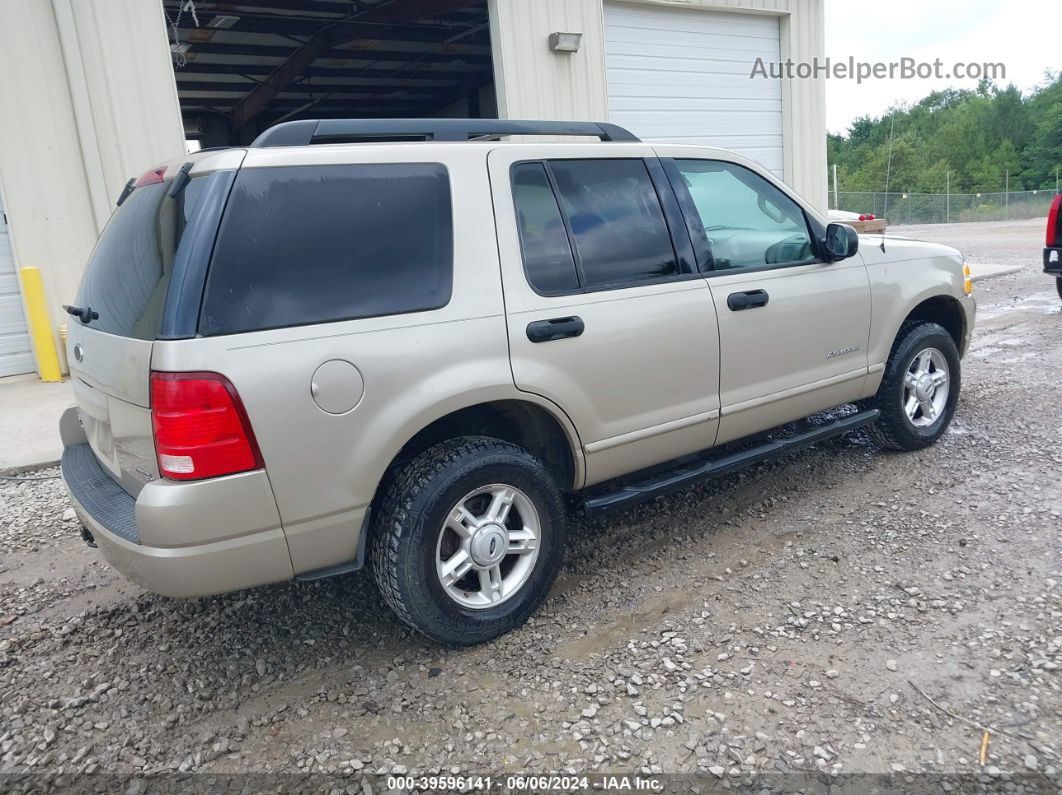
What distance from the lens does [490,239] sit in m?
3.18

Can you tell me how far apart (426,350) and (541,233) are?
779 mm

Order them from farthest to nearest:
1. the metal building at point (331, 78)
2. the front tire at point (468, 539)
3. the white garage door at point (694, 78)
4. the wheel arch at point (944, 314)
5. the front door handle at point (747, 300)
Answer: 1. the white garage door at point (694, 78)
2. the metal building at point (331, 78)
3. the wheel arch at point (944, 314)
4. the front door handle at point (747, 300)
5. the front tire at point (468, 539)

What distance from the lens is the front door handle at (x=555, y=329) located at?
10.4ft

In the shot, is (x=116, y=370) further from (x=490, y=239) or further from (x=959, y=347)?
(x=959, y=347)

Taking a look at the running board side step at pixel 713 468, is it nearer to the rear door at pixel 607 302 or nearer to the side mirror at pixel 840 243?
the rear door at pixel 607 302

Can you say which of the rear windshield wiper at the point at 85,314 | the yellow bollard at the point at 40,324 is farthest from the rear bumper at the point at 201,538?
the yellow bollard at the point at 40,324

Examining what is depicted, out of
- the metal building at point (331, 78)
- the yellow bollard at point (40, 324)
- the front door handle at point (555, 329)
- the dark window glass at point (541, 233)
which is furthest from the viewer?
the yellow bollard at point (40, 324)

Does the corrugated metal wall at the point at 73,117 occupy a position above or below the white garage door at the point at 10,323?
above

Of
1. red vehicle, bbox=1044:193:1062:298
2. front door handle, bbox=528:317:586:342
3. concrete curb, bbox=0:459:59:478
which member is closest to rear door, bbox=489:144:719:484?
front door handle, bbox=528:317:586:342

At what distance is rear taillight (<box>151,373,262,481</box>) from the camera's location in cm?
Answer: 254

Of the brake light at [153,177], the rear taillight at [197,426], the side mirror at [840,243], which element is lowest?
the rear taillight at [197,426]

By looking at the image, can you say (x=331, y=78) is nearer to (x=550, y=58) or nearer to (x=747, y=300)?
(x=550, y=58)

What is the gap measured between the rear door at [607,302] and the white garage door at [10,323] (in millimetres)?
6683

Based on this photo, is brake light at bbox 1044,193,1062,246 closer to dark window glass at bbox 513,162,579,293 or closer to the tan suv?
the tan suv
